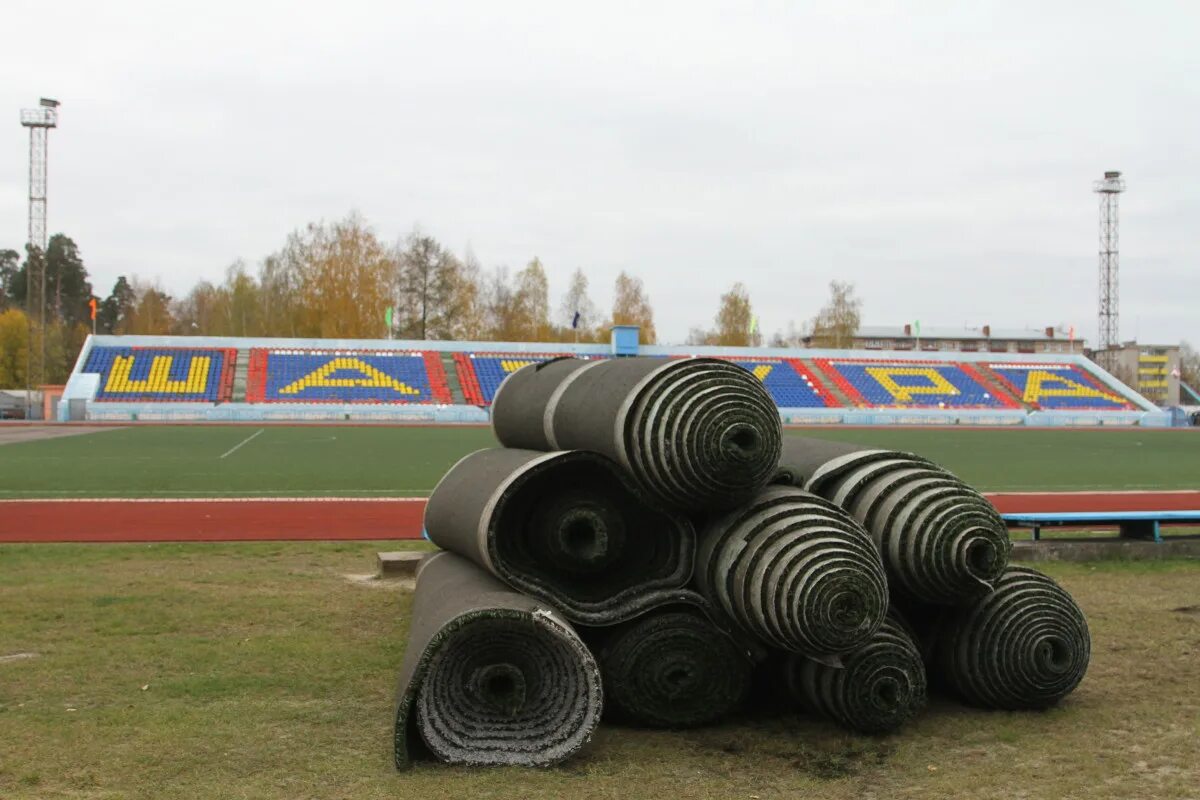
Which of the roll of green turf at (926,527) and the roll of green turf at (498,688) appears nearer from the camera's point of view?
the roll of green turf at (498,688)

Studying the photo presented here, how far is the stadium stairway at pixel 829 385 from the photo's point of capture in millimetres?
62125

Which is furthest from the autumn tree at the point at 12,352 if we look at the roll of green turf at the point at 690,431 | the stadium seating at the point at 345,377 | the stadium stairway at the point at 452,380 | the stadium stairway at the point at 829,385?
the roll of green turf at the point at 690,431

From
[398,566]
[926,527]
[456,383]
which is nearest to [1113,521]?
[926,527]

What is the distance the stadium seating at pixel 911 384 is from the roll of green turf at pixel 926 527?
57.1 m

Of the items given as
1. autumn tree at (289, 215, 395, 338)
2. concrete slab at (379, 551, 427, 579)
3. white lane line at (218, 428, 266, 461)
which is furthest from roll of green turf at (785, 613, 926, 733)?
autumn tree at (289, 215, 395, 338)

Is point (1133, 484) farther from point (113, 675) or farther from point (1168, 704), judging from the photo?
point (113, 675)

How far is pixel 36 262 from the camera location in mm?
96688

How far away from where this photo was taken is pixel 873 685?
18.3 ft

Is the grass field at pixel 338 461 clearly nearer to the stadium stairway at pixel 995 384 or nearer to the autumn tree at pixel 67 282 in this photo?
the stadium stairway at pixel 995 384

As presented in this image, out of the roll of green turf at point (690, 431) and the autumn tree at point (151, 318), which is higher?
the autumn tree at point (151, 318)

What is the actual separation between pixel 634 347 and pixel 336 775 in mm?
56769

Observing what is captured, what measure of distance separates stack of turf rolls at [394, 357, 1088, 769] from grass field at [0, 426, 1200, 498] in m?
13.5

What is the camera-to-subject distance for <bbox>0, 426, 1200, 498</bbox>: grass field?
20188 millimetres

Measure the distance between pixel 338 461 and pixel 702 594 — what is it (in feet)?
71.5
